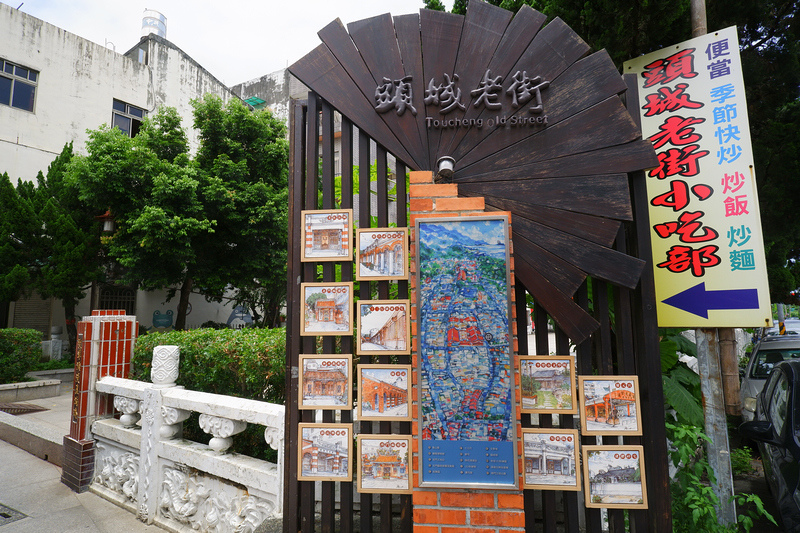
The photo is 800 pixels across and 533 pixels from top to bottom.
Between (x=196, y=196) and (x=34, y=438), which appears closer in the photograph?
(x=34, y=438)


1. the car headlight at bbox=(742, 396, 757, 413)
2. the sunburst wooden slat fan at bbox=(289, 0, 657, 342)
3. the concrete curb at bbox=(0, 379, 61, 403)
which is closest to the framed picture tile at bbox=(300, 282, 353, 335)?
the sunburst wooden slat fan at bbox=(289, 0, 657, 342)

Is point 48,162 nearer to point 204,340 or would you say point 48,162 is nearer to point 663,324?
point 204,340

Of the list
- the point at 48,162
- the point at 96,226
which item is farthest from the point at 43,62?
the point at 96,226

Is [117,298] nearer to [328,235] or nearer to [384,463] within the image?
[328,235]

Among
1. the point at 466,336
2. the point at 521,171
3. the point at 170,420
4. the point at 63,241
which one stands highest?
the point at 63,241

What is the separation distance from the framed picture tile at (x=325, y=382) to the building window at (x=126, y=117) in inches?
651

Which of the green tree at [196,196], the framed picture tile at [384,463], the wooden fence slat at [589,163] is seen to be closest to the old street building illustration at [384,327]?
the framed picture tile at [384,463]

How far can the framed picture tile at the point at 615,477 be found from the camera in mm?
2795

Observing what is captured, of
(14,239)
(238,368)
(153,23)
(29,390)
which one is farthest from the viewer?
(153,23)

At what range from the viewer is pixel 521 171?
3012 millimetres

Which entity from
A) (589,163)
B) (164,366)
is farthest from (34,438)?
(589,163)

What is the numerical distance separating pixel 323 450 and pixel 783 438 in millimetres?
3921

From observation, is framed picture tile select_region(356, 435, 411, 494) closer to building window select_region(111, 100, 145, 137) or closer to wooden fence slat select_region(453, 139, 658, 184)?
wooden fence slat select_region(453, 139, 658, 184)

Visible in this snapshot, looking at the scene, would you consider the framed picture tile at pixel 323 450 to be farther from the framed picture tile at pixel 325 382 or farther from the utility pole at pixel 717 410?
the utility pole at pixel 717 410
